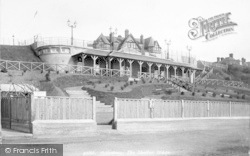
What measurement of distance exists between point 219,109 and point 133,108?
765 centimetres

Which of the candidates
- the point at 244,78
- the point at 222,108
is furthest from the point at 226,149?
the point at 244,78

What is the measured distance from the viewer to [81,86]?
29781 mm

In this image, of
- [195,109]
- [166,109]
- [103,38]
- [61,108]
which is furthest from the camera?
[103,38]

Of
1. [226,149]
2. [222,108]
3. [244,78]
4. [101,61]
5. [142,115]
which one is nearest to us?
[226,149]

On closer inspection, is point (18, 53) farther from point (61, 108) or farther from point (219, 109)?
point (61, 108)

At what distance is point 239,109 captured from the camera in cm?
2352

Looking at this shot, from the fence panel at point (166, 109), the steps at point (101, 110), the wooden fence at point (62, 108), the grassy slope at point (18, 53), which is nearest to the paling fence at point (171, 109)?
the fence panel at point (166, 109)

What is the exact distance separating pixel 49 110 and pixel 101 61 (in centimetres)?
3032

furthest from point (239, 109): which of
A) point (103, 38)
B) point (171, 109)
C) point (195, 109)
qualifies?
point (103, 38)

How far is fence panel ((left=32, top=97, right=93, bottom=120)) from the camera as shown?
46.8ft

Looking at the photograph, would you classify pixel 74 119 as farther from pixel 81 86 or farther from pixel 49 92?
pixel 81 86

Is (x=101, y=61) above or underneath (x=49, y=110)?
above

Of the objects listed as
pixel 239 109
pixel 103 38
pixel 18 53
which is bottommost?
pixel 239 109

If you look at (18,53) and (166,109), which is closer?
(166,109)
